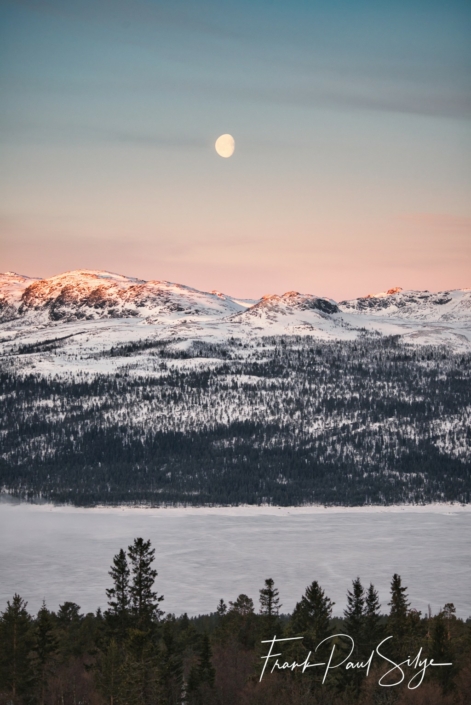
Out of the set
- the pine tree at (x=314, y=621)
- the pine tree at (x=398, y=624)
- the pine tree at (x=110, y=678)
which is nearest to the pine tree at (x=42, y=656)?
the pine tree at (x=110, y=678)

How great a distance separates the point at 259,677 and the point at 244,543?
410 feet

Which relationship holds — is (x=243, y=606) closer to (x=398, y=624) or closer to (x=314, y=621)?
(x=398, y=624)

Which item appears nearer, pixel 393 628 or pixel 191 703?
pixel 191 703

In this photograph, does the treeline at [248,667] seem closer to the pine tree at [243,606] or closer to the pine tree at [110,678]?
the pine tree at [110,678]

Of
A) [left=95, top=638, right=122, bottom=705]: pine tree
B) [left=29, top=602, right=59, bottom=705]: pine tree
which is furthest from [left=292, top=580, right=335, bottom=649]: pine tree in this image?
[left=29, top=602, right=59, bottom=705]: pine tree

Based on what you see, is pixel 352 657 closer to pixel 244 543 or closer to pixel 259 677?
pixel 259 677

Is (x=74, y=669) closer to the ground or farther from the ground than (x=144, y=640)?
closer to the ground

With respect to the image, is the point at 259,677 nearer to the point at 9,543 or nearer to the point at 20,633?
the point at 20,633

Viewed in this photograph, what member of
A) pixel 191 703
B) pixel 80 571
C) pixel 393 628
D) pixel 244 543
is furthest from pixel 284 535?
pixel 191 703

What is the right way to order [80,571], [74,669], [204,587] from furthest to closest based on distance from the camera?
[80,571] → [204,587] → [74,669]

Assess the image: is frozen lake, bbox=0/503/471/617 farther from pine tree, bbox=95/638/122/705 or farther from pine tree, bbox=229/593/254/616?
pine tree, bbox=95/638/122/705

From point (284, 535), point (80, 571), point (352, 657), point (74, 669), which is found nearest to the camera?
point (352, 657)

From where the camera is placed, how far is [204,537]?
196 m

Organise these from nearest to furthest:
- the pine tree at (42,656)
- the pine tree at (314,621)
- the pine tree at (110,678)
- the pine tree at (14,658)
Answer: the pine tree at (110,678), the pine tree at (14,658), the pine tree at (314,621), the pine tree at (42,656)
